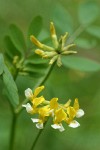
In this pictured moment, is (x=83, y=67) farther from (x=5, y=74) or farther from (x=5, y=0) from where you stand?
(x=5, y=0)

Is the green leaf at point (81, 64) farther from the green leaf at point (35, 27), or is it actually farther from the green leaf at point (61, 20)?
the green leaf at point (61, 20)

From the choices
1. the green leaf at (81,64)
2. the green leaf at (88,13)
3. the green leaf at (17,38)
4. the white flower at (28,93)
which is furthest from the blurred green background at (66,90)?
the white flower at (28,93)

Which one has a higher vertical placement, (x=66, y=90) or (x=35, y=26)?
(x=35, y=26)

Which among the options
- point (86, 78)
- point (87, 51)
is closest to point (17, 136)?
point (86, 78)

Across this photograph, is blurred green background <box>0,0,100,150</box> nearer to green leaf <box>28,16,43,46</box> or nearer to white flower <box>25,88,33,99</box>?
green leaf <box>28,16,43,46</box>

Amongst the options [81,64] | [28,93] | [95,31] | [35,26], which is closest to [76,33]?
[95,31]

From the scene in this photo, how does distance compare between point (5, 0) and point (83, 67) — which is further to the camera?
point (5, 0)

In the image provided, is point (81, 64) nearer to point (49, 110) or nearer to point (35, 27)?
point (35, 27)
